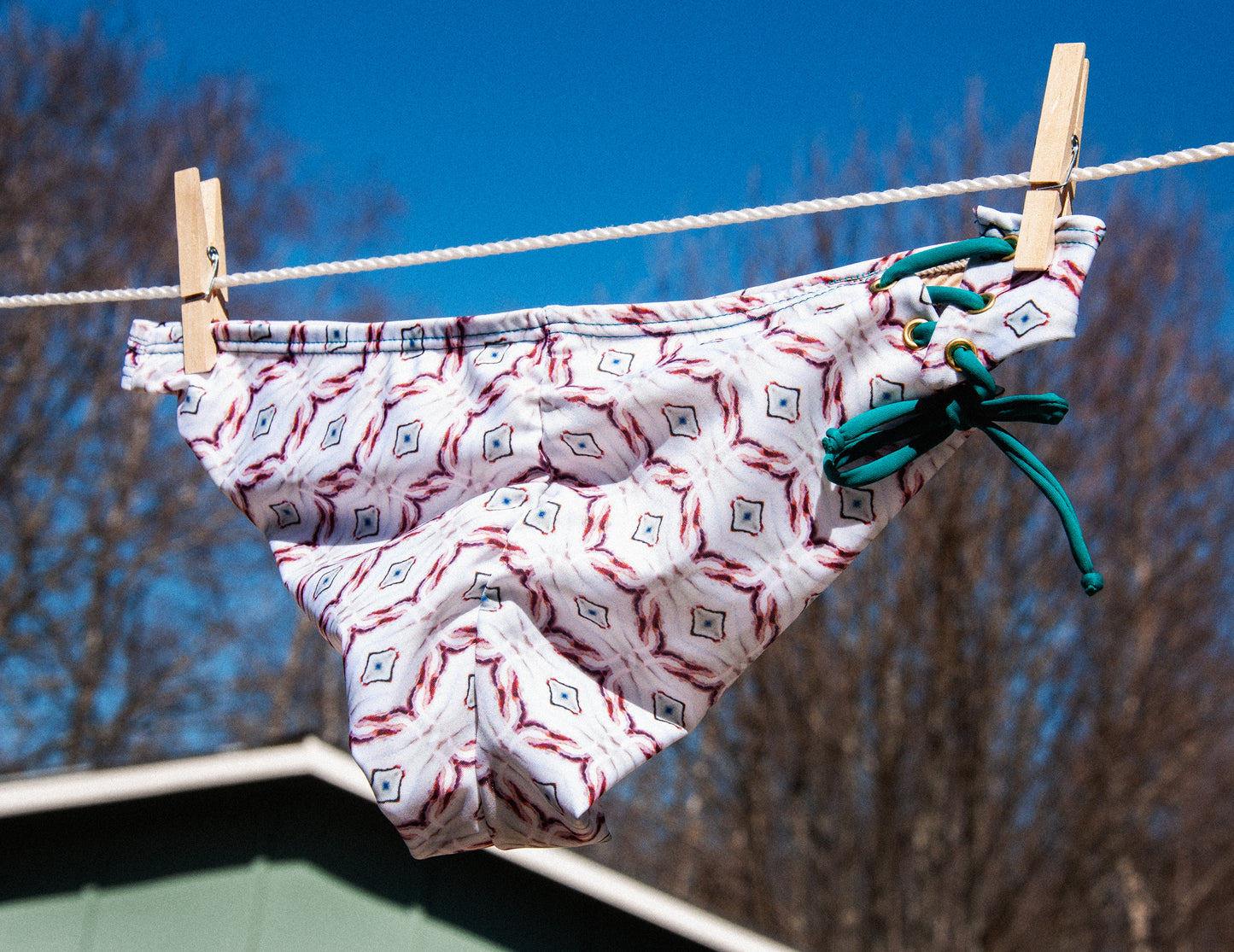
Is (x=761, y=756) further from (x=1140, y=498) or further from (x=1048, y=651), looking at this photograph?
(x=1140, y=498)

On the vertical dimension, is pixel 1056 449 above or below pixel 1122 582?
above

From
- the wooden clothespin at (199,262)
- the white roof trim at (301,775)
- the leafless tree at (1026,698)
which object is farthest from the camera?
the leafless tree at (1026,698)

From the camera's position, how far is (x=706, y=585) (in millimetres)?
987

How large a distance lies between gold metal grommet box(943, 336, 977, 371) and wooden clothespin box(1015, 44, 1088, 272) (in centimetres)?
8

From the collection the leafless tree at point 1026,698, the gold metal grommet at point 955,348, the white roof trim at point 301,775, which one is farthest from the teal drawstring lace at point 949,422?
the leafless tree at point 1026,698

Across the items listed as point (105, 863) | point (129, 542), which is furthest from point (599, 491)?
point (129, 542)

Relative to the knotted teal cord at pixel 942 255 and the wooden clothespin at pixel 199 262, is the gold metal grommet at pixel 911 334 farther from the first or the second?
the wooden clothespin at pixel 199 262

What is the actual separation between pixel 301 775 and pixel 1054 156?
292 cm

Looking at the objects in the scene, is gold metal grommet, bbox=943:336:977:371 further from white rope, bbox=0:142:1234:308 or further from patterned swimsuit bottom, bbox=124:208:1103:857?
white rope, bbox=0:142:1234:308

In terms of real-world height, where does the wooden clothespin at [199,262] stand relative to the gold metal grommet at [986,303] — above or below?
above

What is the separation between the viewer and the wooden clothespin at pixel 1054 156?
94 centimetres

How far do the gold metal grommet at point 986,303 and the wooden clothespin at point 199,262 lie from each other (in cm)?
88

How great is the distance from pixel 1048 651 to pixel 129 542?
654cm

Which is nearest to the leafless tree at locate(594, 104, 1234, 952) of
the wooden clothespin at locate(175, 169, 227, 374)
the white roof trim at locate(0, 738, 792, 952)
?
the white roof trim at locate(0, 738, 792, 952)
